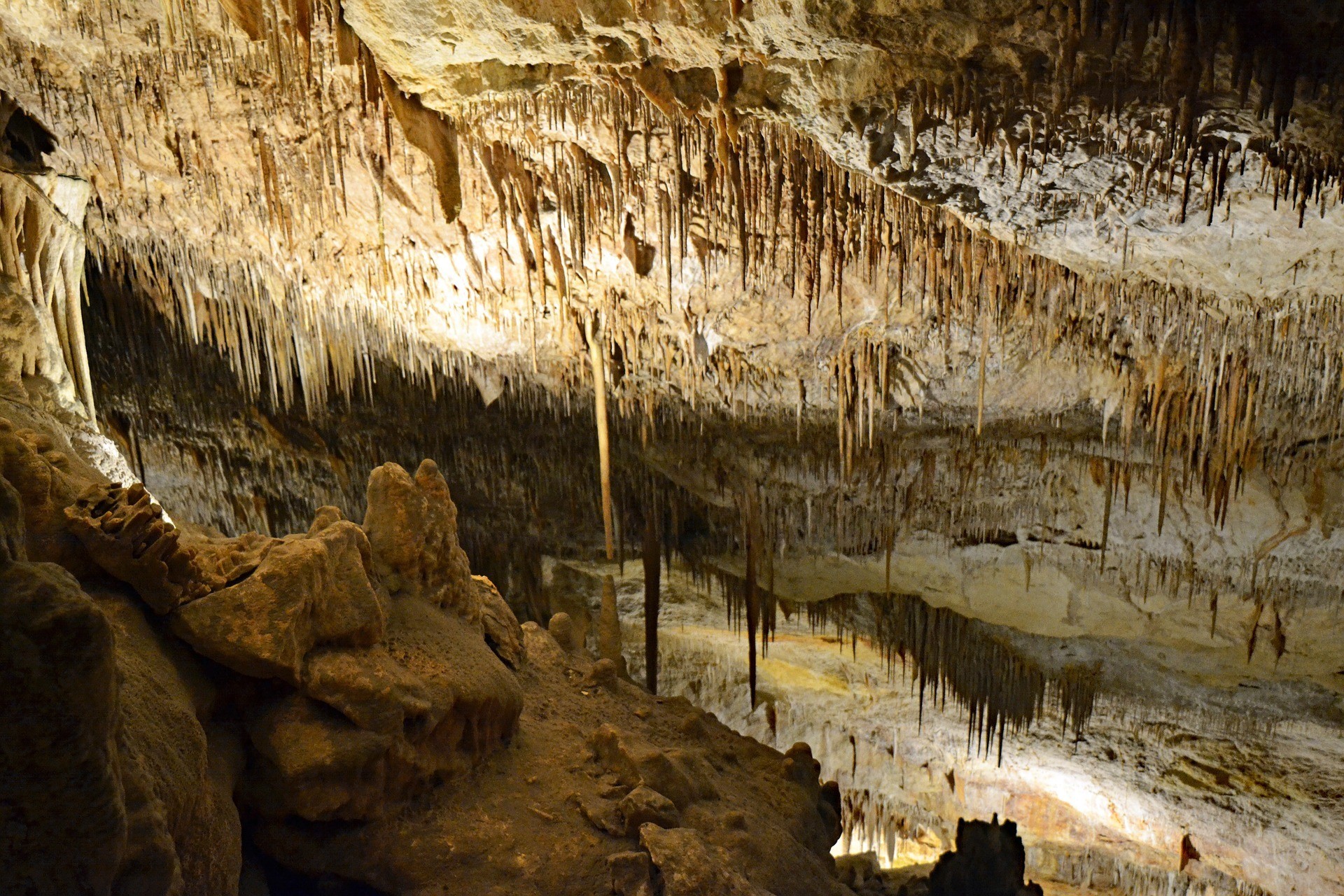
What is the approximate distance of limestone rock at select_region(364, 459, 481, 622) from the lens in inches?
145

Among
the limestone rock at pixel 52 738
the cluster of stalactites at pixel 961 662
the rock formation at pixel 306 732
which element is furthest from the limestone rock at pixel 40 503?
the cluster of stalactites at pixel 961 662

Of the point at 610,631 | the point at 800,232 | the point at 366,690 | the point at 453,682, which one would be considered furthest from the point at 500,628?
the point at 800,232

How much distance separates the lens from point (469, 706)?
3221mm

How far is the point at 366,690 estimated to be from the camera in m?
2.74

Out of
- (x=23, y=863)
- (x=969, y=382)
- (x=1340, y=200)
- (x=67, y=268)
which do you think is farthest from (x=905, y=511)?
(x=23, y=863)

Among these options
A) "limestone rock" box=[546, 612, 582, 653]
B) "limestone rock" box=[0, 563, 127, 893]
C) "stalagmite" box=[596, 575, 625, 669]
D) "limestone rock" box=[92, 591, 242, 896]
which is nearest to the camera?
"limestone rock" box=[0, 563, 127, 893]

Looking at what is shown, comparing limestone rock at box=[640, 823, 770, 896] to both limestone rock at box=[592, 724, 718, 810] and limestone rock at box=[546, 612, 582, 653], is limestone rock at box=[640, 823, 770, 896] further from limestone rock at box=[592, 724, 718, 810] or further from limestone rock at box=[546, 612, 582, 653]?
limestone rock at box=[546, 612, 582, 653]

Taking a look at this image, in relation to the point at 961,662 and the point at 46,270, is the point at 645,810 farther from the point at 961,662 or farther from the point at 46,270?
the point at 961,662

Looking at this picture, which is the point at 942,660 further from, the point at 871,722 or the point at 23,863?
the point at 23,863

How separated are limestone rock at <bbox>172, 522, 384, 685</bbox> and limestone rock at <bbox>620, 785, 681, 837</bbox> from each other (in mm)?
1194

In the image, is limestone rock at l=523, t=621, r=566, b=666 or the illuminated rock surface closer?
the illuminated rock surface

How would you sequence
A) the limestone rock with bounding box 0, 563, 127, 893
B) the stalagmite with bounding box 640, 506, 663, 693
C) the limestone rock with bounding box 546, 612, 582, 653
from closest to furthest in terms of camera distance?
the limestone rock with bounding box 0, 563, 127, 893, the limestone rock with bounding box 546, 612, 582, 653, the stalagmite with bounding box 640, 506, 663, 693

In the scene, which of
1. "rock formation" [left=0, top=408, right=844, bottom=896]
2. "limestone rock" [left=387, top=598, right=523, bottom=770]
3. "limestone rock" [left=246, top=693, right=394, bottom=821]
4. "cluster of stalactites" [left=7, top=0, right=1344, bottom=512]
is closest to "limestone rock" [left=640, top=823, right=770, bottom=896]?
"rock formation" [left=0, top=408, right=844, bottom=896]

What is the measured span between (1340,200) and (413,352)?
17.8 ft
